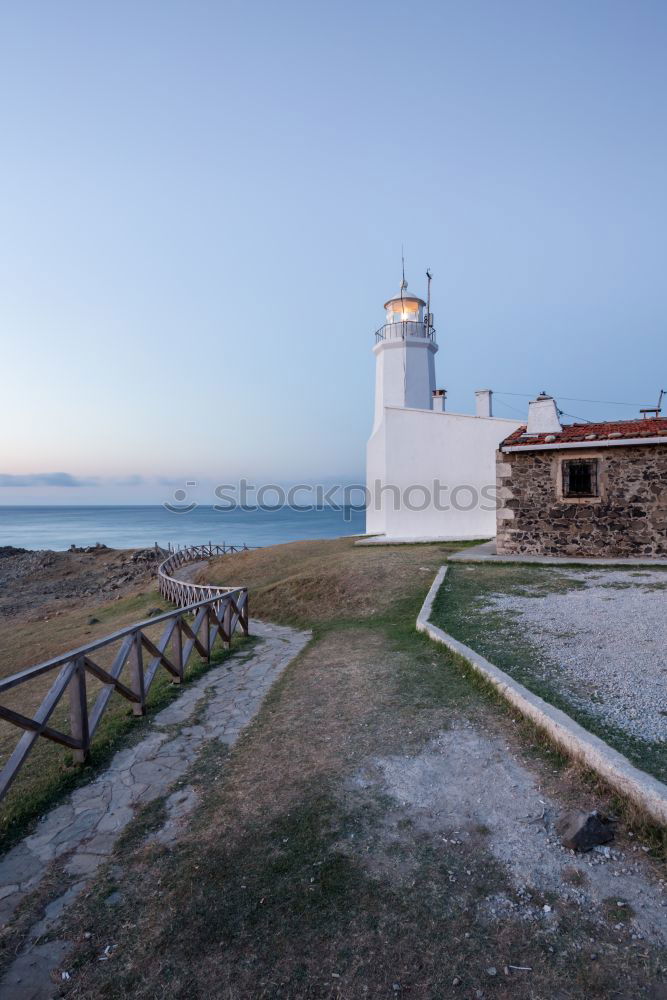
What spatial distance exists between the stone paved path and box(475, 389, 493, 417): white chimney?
16.4m

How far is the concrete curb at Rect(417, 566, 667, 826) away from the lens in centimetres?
325

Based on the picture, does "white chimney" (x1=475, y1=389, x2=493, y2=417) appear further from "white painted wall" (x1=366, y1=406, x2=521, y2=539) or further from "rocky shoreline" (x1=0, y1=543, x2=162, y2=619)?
"rocky shoreline" (x1=0, y1=543, x2=162, y2=619)

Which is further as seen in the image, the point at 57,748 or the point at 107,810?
the point at 57,748

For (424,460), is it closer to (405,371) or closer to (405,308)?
(405,371)

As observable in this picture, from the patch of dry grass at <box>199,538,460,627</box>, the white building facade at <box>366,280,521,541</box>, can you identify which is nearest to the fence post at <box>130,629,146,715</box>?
the patch of dry grass at <box>199,538,460,627</box>

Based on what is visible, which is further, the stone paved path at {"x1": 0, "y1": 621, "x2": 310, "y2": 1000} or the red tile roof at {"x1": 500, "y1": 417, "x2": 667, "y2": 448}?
the red tile roof at {"x1": 500, "y1": 417, "x2": 667, "y2": 448}

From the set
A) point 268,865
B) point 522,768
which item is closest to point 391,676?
point 522,768

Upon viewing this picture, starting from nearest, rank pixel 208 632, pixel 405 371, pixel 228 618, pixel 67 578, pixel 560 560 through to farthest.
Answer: pixel 208 632, pixel 228 618, pixel 560 560, pixel 405 371, pixel 67 578

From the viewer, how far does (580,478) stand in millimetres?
13664

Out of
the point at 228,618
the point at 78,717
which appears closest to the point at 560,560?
the point at 228,618

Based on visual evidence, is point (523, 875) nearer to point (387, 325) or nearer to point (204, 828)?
point (204, 828)

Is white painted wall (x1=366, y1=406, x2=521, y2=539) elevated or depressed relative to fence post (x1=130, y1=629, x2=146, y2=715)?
elevated

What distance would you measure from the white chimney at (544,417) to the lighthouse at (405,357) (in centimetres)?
950

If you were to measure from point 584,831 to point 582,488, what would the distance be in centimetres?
1188
